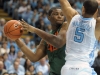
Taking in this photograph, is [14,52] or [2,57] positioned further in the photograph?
[14,52]

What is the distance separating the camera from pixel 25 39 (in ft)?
38.2

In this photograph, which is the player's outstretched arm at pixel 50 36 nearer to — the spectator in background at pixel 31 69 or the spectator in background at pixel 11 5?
the spectator in background at pixel 31 69

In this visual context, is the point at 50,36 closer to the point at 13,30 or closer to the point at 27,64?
the point at 13,30

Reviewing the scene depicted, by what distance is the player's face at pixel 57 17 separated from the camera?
4.84m

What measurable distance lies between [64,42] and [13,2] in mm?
10666

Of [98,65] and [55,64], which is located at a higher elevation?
[55,64]

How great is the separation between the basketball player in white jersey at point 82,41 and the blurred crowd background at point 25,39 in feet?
13.8

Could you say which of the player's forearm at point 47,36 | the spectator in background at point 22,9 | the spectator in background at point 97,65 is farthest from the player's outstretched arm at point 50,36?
the spectator in background at point 22,9

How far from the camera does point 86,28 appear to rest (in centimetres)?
411

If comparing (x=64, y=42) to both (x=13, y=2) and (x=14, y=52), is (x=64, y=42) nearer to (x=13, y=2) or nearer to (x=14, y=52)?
(x=14, y=52)

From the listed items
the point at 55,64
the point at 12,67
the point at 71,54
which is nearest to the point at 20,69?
the point at 12,67

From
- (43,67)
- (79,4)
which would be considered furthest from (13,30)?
(79,4)

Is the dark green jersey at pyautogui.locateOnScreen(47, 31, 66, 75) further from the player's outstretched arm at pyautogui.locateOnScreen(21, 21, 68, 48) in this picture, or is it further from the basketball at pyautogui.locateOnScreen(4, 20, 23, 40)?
the basketball at pyautogui.locateOnScreen(4, 20, 23, 40)

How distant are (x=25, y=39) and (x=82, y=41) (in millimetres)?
7632
